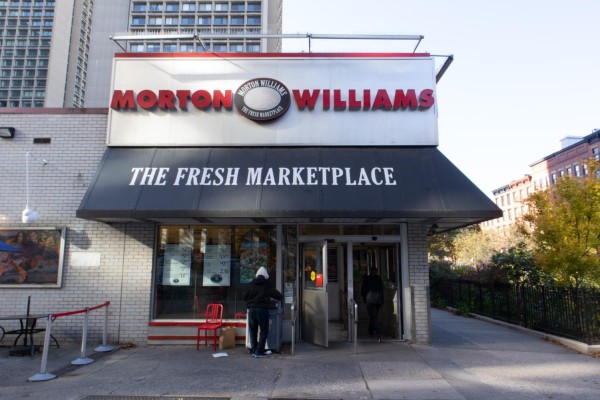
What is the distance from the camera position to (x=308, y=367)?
725 centimetres

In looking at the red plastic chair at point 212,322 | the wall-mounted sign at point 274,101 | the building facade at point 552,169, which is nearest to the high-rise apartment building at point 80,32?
the building facade at point 552,169

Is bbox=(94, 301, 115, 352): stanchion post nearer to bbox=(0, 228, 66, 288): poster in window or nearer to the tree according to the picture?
bbox=(0, 228, 66, 288): poster in window

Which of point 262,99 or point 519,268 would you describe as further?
point 519,268

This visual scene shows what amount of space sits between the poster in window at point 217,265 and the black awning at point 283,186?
130 centimetres

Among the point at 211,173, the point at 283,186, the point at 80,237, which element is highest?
the point at 211,173

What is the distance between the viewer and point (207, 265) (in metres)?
9.45

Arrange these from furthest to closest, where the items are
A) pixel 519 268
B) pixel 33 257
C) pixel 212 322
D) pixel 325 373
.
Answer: pixel 519 268
pixel 33 257
pixel 212 322
pixel 325 373

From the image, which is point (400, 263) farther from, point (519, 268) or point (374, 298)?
point (519, 268)

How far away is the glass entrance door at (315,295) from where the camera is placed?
866cm

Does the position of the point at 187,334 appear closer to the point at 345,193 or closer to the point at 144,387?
the point at 144,387

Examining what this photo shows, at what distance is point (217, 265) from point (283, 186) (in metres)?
2.59

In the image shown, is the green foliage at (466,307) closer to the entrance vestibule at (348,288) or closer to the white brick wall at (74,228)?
the entrance vestibule at (348,288)

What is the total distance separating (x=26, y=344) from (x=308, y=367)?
5.98 m

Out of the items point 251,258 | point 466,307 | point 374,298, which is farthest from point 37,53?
point 374,298
